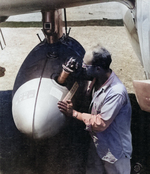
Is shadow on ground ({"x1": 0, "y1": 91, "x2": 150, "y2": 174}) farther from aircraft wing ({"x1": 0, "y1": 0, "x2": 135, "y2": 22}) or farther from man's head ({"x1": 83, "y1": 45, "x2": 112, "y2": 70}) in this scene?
aircraft wing ({"x1": 0, "y1": 0, "x2": 135, "y2": 22})

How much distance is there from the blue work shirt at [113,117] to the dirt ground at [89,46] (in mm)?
2703

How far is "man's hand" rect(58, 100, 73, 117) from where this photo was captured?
3.12 metres

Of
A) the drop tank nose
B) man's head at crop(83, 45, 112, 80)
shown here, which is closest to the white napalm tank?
the drop tank nose

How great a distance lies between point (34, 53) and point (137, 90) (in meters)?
1.95

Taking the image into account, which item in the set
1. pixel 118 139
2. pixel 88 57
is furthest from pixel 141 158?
pixel 88 57

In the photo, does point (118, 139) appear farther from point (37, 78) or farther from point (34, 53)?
point (34, 53)

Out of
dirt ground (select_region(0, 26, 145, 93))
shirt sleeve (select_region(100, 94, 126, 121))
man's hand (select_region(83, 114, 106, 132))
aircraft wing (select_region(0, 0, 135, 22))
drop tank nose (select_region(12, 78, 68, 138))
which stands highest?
aircraft wing (select_region(0, 0, 135, 22))

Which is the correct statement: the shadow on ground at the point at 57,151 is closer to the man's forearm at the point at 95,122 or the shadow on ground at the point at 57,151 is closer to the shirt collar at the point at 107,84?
the man's forearm at the point at 95,122

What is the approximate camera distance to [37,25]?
9023 mm

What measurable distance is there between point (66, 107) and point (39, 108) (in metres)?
0.41

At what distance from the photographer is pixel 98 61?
109 inches

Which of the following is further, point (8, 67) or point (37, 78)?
point (8, 67)

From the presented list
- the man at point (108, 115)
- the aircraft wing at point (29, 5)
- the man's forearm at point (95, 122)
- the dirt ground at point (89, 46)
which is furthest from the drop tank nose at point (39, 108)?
the dirt ground at point (89, 46)

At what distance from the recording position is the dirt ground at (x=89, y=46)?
617cm
